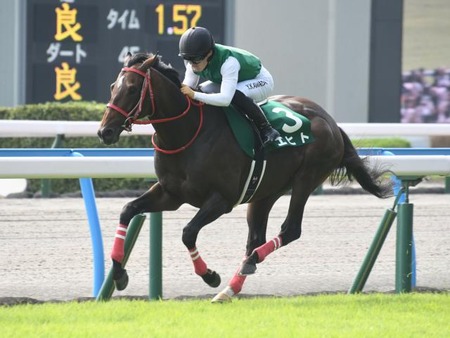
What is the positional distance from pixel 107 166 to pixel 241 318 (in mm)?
1354

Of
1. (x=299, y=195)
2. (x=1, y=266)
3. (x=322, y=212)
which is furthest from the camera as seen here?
(x=322, y=212)

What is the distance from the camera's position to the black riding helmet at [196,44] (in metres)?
6.34

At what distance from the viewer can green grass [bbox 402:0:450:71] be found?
1856 cm

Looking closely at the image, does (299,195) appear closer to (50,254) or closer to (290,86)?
(50,254)

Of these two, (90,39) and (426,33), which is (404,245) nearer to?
(90,39)

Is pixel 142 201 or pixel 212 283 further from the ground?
pixel 142 201

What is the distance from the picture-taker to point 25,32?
1377 cm

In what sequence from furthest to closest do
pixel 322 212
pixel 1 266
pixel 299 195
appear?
pixel 322 212, pixel 1 266, pixel 299 195

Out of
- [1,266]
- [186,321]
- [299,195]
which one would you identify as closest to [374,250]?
[299,195]

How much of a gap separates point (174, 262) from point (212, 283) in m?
2.01

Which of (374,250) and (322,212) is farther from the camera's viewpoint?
(322,212)

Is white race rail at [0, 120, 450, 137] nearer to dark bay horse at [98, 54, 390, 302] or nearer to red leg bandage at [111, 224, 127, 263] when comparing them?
dark bay horse at [98, 54, 390, 302]

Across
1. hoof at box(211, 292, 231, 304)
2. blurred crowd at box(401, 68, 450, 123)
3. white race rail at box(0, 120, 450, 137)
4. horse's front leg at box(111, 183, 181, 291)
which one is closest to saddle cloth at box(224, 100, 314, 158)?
horse's front leg at box(111, 183, 181, 291)

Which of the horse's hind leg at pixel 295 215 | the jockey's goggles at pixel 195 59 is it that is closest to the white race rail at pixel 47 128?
the horse's hind leg at pixel 295 215
